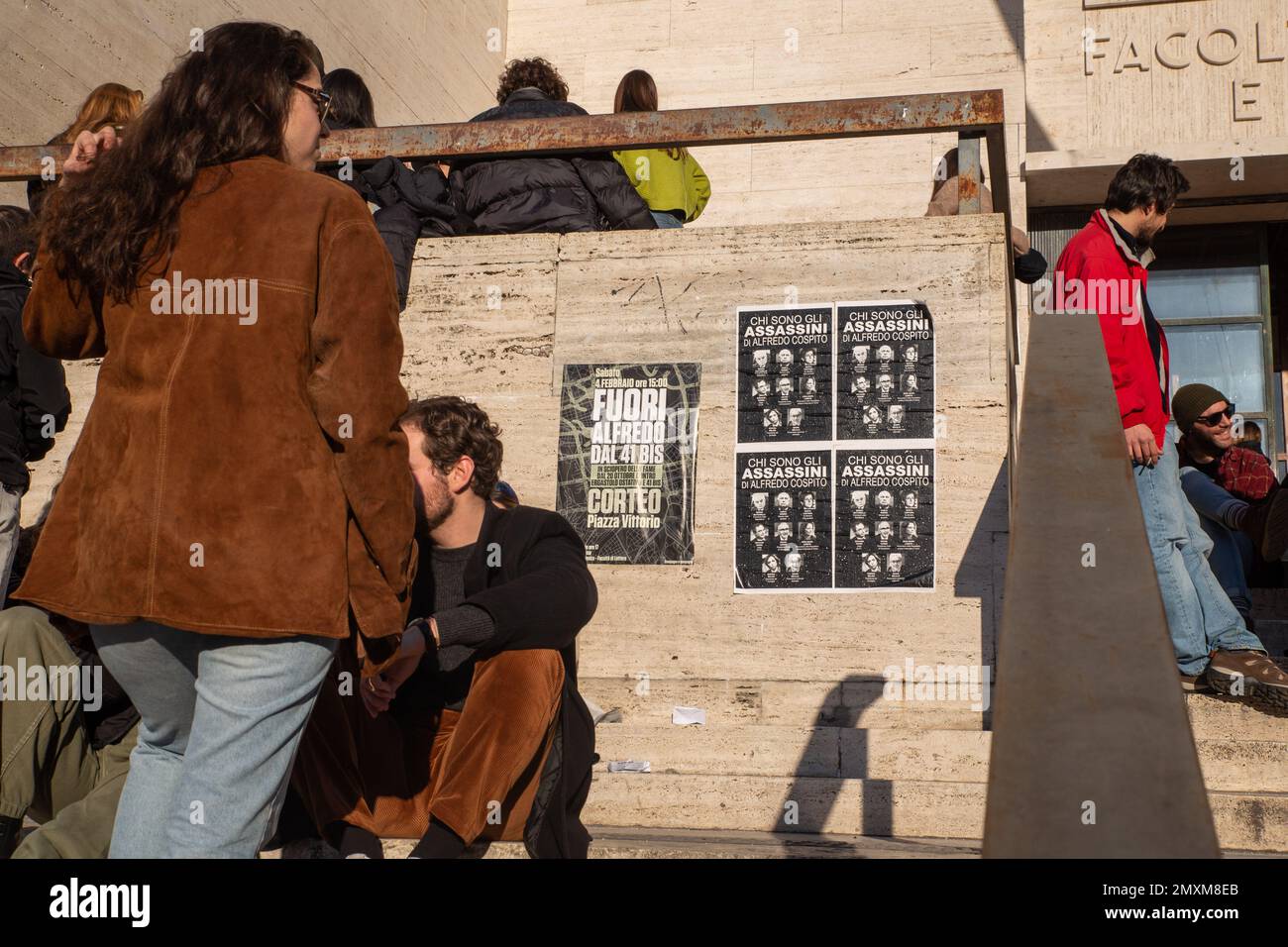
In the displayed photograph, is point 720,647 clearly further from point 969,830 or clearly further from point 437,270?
point 437,270

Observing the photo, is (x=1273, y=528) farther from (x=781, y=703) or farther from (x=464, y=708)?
(x=464, y=708)

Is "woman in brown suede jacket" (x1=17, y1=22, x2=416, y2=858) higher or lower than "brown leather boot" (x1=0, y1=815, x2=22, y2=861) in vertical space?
higher

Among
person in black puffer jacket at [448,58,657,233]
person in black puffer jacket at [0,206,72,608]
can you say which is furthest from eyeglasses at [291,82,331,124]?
person in black puffer jacket at [448,58,657,233]

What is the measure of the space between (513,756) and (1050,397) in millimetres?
1719

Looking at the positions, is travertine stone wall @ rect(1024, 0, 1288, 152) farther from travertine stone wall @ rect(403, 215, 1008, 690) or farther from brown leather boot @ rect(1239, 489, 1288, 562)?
travertine stone wall @ rect(403, 215, 1008, 690)

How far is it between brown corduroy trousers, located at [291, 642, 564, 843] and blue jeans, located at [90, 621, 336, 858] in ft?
3.33

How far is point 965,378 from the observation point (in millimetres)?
5355

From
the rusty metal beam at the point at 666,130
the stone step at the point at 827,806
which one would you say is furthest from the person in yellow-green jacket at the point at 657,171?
the stone step at the point at 827,806

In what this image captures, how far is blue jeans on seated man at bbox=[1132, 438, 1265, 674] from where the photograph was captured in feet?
15.7

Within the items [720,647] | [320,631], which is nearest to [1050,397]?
[320,631]

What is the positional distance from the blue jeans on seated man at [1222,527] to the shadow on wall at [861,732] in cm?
179

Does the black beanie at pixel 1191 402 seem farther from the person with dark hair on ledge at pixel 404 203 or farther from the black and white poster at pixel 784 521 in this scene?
the person with dark hair on ledge at pixel 404 203

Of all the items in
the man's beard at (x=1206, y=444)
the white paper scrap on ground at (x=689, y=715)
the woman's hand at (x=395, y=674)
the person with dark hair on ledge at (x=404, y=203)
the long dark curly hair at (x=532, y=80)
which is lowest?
the white paper scrap on ground at (x=689, y=715)

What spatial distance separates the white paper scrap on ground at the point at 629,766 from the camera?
4539 millimetres
